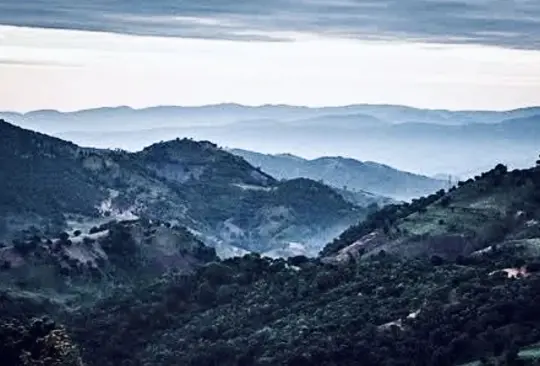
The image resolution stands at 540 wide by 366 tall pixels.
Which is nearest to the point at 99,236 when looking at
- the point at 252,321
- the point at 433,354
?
the point at 252,321

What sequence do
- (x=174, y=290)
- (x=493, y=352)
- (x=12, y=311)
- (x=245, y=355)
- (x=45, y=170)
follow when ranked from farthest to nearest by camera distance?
(x=45, y=170)
(x=174, y=290)
(x=12, y=311)
(x=245, y=355)
(x=493, y=352)

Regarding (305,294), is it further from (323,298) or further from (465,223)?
(465,223)

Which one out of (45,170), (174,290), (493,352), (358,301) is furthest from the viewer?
(45,170)

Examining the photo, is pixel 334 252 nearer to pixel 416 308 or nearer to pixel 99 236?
pixel 99 236

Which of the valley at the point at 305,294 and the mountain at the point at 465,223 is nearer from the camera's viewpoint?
the valley at the point at 305,294

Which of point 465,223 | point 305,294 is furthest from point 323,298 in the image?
point 465,223
